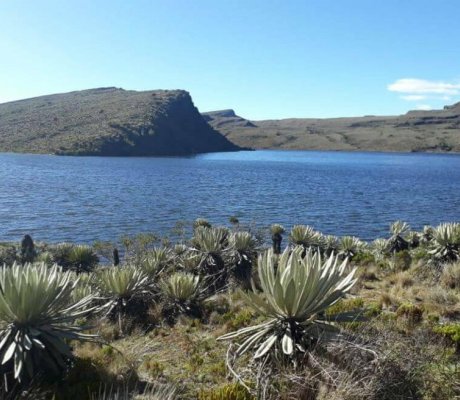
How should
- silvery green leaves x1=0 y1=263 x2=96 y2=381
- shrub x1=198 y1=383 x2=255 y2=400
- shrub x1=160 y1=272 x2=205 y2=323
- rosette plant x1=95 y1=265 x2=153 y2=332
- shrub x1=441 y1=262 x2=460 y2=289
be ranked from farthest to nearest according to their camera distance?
shrub x1=441 y1=262 x2=460 y2=289, shrub x1=160 y1=272 x2=205 y2=323, rosette plant x1=95 y1=265 x2=153 y2=332, silvery green leaves x1=0 y1=263 x2=96 y2=381, shrub x1=198 y1=383 x2=255 y2=400

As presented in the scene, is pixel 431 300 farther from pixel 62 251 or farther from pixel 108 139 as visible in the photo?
pixel 108 139

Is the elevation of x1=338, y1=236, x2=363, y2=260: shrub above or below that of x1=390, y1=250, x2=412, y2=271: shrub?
above

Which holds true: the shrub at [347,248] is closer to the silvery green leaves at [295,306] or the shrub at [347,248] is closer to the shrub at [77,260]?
the shrub at [77,260]

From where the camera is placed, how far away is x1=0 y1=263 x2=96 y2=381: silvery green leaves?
14.8ft

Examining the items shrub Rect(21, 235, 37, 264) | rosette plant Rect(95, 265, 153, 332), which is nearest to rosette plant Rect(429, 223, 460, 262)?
rosette plant Rect(95, 265, 153, 332)

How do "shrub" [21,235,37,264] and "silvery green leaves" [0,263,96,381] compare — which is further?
"shrub" [21,235,37,264]

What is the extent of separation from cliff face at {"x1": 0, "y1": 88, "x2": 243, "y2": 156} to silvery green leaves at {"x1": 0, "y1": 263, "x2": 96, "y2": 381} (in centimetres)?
9474

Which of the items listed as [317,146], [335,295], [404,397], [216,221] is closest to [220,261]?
[335,295]

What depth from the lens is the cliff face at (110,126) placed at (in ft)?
334

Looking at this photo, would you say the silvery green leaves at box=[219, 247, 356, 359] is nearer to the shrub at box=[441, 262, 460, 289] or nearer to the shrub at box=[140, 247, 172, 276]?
the shrub at box=[441, 262, 460, 289]

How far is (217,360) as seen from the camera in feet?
18.9

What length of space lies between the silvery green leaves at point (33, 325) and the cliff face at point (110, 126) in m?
94.7

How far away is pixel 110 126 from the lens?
10988 centimetres

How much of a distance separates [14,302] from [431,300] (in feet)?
21.4
